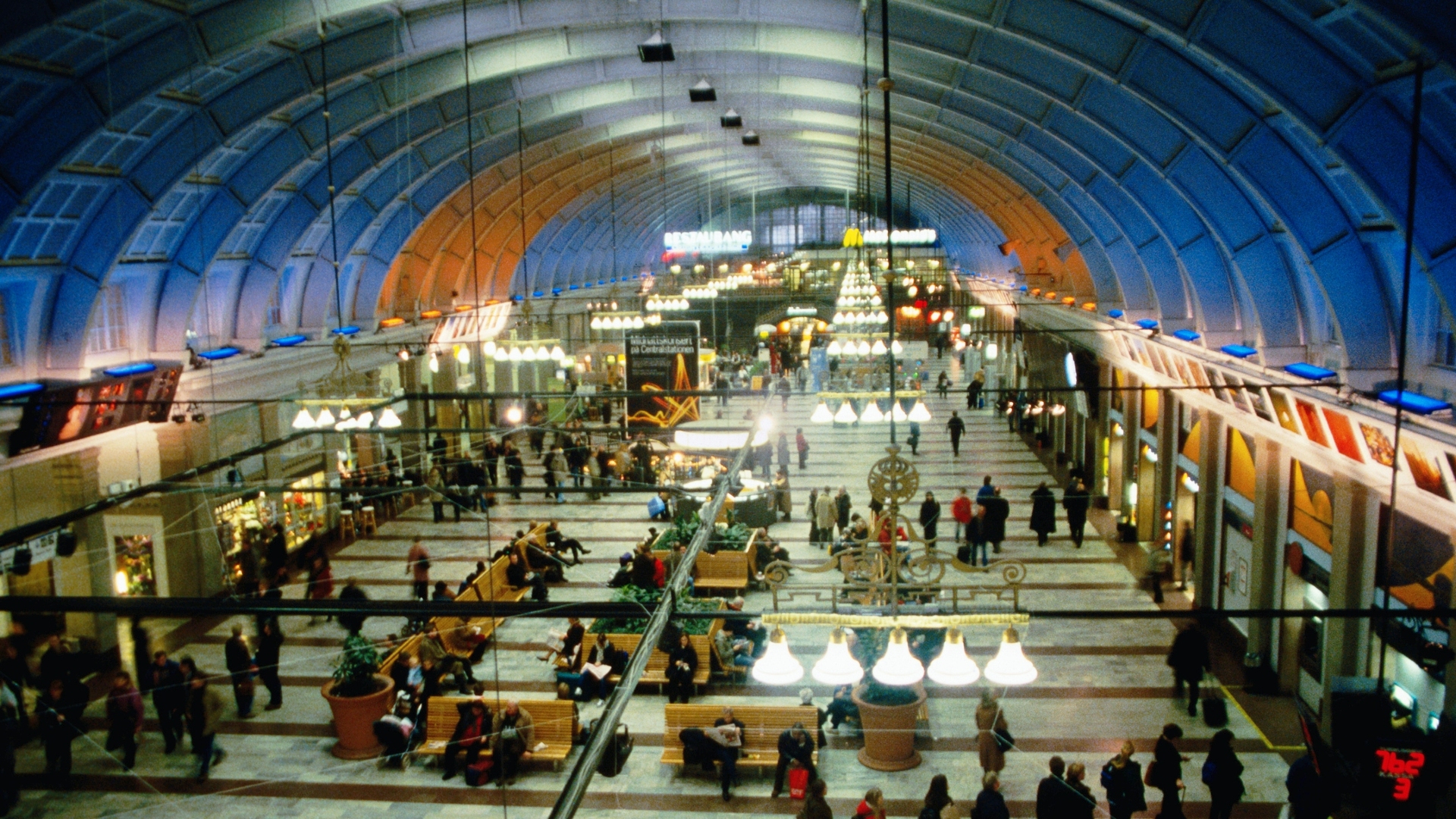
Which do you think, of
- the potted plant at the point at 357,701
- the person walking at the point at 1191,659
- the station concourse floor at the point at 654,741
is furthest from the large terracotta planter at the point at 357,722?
the person walking at the point at 1191,659

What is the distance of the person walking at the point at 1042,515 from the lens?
18061 mm

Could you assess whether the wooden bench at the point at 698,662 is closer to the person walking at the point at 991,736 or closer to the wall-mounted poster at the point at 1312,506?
the person walking at the point at 991,736

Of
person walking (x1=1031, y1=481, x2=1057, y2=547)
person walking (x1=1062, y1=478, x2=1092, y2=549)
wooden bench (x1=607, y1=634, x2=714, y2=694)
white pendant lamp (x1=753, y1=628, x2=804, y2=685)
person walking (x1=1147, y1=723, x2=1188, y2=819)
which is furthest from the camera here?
person walking (x1=1062, y1=478, x2=1092, y2=549)

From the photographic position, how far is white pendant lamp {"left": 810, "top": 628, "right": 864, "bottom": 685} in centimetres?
564

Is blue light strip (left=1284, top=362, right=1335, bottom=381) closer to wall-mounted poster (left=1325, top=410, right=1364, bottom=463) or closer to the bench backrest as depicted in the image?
wall-mounted poster (left=1325, top=410, right=1364, bottom=463)

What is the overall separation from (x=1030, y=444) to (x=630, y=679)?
2560 cm

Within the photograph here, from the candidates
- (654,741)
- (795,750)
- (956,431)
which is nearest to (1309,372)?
(795,750)

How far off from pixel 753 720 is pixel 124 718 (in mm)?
6542

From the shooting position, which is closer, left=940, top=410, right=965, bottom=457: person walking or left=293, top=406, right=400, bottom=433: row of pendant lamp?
left=293, top=406, right=400, bottom=433: row of pendant lamp

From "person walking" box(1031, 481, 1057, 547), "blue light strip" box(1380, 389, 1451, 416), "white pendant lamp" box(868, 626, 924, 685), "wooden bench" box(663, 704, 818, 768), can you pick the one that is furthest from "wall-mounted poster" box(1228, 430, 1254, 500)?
"white pendant lamp" box(868, 626, 924, 685)

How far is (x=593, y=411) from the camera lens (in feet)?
98.1

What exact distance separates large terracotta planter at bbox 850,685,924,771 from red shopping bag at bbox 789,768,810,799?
0.87 metres

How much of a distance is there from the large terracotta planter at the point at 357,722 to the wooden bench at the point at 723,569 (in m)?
→ 5.78

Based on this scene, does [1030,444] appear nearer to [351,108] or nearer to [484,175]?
[484,175]
